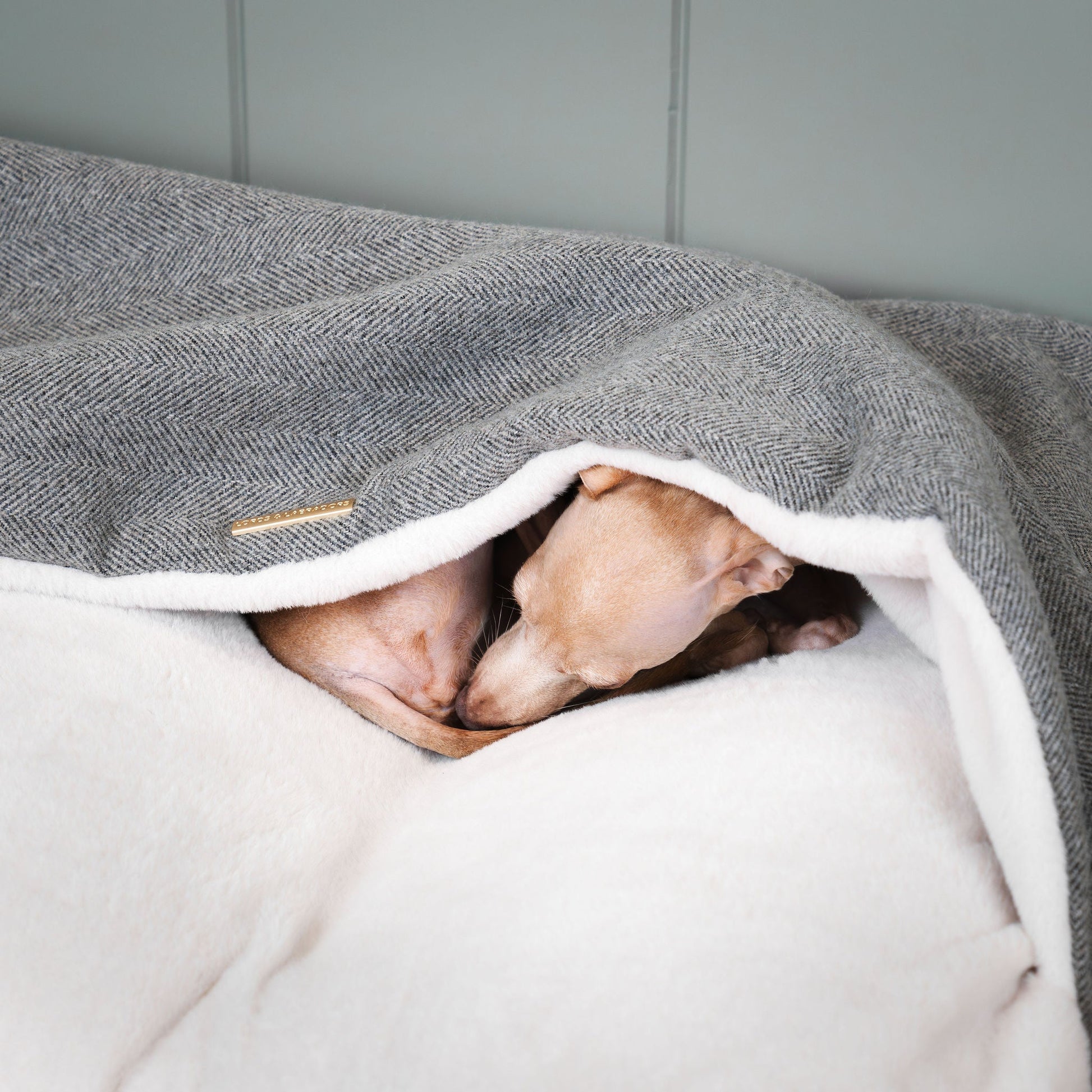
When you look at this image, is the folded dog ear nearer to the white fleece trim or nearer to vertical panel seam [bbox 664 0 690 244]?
the white fleece trim

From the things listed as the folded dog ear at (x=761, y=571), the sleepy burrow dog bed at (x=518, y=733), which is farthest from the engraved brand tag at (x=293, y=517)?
the folded dog ear at (x=761, y=571)

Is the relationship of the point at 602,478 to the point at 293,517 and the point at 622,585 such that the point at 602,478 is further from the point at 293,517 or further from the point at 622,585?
the point at 293,517

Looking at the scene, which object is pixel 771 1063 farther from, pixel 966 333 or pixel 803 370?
pixel 966 333

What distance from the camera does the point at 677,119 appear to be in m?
1.44

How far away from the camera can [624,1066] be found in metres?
0.60

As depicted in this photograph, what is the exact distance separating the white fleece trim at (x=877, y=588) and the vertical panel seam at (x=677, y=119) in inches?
27.2

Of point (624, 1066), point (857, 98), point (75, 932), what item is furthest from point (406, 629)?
point (857, 98)

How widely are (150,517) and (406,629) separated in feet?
1.03

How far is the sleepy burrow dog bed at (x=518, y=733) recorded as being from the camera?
0.64 meters

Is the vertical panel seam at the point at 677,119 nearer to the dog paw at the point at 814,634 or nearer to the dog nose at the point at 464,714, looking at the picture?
the dog paw at the point at 814,634

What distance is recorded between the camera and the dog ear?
1.03m

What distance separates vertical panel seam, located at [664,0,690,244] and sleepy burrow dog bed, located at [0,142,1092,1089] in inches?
14.6

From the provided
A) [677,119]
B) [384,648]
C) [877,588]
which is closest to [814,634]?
[877,588]

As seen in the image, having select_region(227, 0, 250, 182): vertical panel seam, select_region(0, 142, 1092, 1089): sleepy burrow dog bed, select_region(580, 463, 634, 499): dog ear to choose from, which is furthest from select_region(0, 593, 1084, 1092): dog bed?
select_region(227, 0, 250, 182): vertical panel seam
